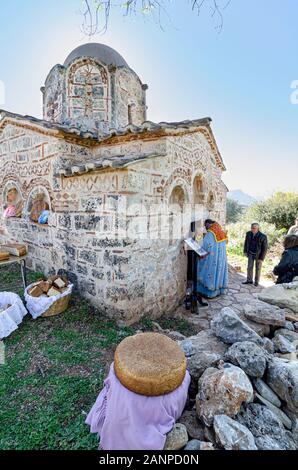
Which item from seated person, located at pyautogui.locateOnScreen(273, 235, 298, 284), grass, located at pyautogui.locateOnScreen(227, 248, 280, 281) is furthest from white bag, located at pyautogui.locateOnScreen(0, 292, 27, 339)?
grass, located at pyautogui.locateOnScreen(227, 248, 280, 281)

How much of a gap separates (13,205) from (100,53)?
19.2ft

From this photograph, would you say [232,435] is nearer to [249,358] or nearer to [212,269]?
[249,358]

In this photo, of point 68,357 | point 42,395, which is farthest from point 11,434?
point 68,357

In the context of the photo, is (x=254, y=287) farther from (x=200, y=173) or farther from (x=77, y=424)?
(x=77, y=424)

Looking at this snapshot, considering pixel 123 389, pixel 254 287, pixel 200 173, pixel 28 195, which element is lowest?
pixel 254 287

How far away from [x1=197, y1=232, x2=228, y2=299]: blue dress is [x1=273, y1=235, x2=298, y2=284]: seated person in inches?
60.5

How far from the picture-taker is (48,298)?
4.10m

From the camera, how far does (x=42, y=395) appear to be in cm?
272

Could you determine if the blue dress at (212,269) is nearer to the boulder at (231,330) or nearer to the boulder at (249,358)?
the boulder at (231,330)

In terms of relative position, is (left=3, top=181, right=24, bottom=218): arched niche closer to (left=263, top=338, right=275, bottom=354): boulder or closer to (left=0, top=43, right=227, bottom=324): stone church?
(left=0, top=43, right=227, bottom=324): stone church

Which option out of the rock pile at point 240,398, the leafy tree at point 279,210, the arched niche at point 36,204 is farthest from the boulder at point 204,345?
the leafy tree at point 279,210

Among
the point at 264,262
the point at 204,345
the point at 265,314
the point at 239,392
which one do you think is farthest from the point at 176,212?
the point at 264,262

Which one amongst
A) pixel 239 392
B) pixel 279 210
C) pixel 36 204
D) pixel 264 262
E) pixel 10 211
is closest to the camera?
pixel 239 392
